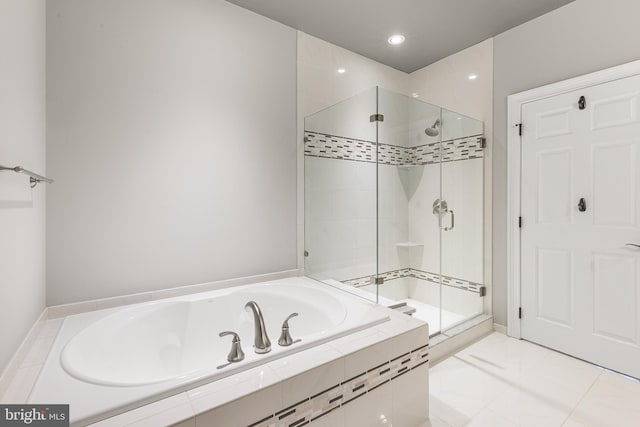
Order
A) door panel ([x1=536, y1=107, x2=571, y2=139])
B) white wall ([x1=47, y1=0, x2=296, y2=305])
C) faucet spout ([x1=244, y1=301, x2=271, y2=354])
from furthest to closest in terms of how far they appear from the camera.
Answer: door panel ([x1=536, y1=107, x2=571, y2=139]) < white wall ([x1=47, y1=0, x2=296, y2=305]) < faucet spout ([x1=244, y1=301, x2=271, y2=354])

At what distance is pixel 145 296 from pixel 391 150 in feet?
6.47

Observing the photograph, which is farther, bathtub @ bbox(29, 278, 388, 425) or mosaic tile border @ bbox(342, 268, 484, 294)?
mosaic tile border @ bbox(342, 268, 484, 294)

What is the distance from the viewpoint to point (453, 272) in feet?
9.00

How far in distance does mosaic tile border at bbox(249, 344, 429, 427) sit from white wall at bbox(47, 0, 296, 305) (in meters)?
1.26

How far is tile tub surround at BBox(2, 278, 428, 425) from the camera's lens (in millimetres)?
930

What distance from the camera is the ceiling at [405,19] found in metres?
2.23

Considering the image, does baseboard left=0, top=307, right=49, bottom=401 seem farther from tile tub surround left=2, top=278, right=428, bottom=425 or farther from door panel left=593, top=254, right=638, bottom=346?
door panel left=593, top=254, right=638, bottom=346

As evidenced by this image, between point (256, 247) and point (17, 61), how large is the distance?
159cm

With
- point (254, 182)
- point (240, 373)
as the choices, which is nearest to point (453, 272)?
point (254, 182)

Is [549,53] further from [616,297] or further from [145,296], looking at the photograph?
[145,296]

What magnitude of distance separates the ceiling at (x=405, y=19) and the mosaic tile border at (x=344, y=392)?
92.6 inches

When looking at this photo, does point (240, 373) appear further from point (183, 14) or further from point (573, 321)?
point (573, 321)

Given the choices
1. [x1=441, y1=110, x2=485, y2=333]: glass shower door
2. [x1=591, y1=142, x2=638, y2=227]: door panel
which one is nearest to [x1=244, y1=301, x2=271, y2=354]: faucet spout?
[x1=441, y1=110, x2=485, y2=333]: glass shower door

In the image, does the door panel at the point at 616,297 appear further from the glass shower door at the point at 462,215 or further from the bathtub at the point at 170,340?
the bathtub at the point at 170,340
